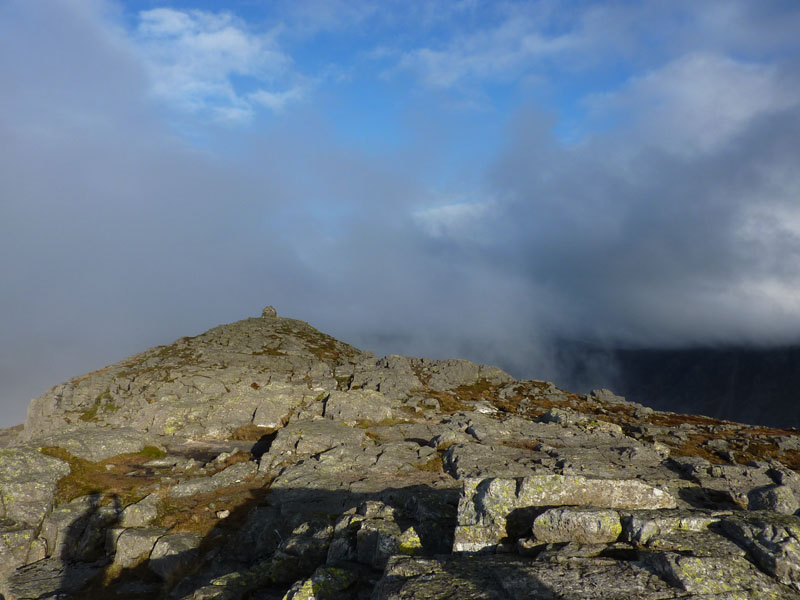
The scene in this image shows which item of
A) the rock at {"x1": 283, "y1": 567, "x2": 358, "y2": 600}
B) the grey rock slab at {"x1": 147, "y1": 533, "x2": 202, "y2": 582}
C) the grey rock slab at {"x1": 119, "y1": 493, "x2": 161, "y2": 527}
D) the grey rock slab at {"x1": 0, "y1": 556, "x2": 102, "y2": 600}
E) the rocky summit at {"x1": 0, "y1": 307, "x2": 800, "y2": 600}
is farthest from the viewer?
the grey rock slab at {"x1": 119, "y1": 493, "x2": 161, "y2": 527}

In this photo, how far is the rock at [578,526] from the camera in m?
14.2

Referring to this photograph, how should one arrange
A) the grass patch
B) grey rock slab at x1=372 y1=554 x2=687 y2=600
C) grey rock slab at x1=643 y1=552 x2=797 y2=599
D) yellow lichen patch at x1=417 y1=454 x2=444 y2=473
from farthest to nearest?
yellow lichen patch at x1=417 y1=454 x2=444 y2=473 → the grass patch → grey rock slab at x1=372 y1=554 x2=687 y2=600 → grey rock slab at x1=643 y1=552 x2=797 y2=599

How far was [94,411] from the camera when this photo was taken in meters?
67.1

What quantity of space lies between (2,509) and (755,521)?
160 ft

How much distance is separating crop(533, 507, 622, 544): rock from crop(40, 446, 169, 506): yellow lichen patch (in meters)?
36.4

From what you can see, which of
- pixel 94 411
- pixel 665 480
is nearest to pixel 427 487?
pixel 665 480

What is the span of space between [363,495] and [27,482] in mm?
29714

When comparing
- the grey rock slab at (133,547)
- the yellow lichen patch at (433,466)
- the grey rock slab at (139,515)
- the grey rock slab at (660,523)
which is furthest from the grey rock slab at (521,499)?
the grey rock slab at (139,515)

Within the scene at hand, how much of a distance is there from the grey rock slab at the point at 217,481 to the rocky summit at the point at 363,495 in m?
0.19

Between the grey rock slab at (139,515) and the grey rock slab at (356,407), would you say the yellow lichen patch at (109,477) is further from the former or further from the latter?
the grey rock slab at (356,407)

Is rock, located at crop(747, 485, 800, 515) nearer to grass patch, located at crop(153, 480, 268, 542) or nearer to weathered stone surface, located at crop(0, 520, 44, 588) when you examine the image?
grass patch, located at crop(153, 480, 268, 542)

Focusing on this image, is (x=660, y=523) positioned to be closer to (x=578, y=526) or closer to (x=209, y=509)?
(x=578, y=526)

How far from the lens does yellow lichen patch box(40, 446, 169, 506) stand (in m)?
38.1

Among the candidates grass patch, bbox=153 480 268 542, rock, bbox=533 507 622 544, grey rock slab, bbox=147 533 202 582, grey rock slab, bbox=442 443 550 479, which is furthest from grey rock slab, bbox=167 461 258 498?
rock, bbox=533 507 622 544
